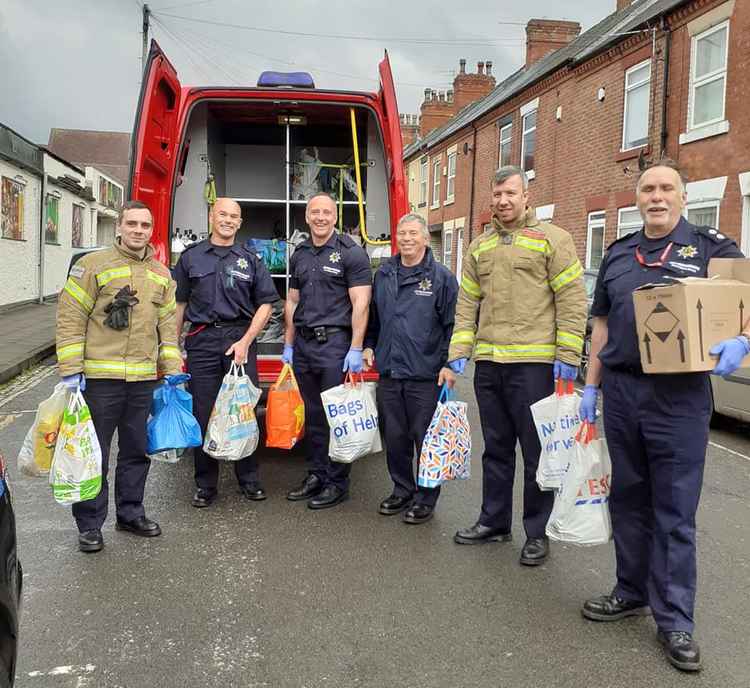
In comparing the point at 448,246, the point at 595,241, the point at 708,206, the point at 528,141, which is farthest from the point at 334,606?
the point at 448,246

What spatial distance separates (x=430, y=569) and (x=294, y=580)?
68 cm

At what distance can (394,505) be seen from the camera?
4.68m

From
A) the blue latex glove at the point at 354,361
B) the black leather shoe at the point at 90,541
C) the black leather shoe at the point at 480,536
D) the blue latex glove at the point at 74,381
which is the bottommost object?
the black leather shoe at the point at 90,541

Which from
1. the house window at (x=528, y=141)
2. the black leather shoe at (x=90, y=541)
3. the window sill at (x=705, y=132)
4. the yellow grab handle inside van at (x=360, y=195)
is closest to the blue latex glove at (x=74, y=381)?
the black leather shoe at (x=90, y=541)

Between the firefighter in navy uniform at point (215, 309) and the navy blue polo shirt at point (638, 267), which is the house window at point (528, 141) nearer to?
the firefighter in navy uniform at point (215, 309)

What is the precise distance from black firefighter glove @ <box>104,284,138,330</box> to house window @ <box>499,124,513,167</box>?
1653 cm

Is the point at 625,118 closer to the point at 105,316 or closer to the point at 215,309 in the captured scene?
the point at 215,309

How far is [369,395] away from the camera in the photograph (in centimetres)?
468

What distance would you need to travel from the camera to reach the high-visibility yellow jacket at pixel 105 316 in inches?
154

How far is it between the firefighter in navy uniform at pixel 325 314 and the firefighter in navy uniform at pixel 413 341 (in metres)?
0.18

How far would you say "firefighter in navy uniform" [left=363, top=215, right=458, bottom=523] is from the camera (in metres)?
4.44

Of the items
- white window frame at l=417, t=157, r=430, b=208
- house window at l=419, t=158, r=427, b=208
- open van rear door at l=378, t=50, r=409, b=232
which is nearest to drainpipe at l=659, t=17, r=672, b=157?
open van rear door at l=378, t=50, r=409, b=232

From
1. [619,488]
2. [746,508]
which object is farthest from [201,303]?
[746,508]

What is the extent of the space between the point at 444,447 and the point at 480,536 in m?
0.52
